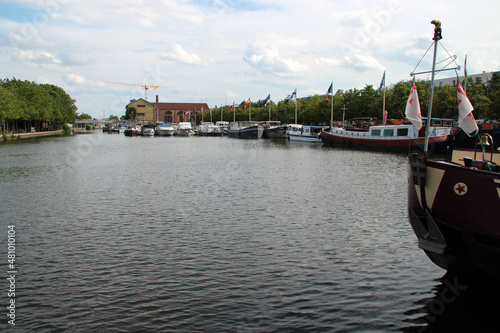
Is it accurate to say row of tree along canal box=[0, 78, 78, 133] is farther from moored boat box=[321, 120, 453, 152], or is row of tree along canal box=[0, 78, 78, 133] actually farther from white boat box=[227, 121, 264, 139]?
moored boat box=[321, 120, 453, 152]

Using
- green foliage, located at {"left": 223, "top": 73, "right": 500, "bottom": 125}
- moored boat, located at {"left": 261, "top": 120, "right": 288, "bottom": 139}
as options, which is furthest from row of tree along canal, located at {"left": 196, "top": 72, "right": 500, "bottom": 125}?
moored boat, located at {"left": 261, "top": 120, "right": 288, "bottom": 139}

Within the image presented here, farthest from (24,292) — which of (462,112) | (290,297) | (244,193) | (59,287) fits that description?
(244,193)

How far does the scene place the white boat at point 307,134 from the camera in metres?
81.6

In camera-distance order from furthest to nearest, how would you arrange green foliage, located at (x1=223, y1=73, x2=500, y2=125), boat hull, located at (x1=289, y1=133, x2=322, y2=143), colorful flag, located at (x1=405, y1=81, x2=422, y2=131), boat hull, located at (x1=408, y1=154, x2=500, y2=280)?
boat hull, located at (x1=289, y1=133, x2=322, y2=143) < green foliage, located at (x1=223, y1=73, x2=500, y2=125) < colorful flag, located at (x1=405, y1=81, x2=422, y2=131) < boat hull, located at (x1=408, y1=154, x2=500, y2=280)

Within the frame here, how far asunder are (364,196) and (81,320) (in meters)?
16.7

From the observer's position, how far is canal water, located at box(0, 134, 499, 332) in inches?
339

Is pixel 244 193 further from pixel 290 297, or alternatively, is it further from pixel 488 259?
pixel 488 259

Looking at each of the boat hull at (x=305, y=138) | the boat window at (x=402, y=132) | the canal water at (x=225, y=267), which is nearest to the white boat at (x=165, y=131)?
the boat hull at (x=305, y=138)

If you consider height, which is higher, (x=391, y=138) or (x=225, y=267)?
(x=391, y=138)

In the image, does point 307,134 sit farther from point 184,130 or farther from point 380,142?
point 184,130

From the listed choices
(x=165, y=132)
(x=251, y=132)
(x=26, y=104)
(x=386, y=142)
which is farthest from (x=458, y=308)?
(x=165, y=132)

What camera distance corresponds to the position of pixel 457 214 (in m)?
9.05

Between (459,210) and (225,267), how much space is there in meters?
6.19

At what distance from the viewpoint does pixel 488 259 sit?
8758mm
